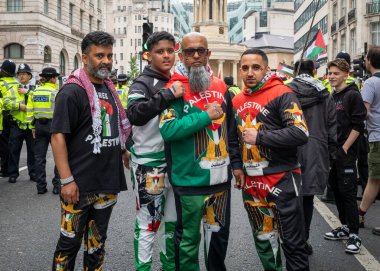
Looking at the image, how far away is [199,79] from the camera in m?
3.39

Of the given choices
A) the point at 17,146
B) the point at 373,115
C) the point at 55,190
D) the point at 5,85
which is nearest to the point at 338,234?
the point at 373,115

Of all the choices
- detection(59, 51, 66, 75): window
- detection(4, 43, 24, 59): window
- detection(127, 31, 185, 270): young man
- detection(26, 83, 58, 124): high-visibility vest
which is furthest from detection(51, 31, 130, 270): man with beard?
detection(59, 51, 66, 75): window

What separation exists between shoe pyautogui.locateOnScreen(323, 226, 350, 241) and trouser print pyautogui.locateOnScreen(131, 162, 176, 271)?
2430mm

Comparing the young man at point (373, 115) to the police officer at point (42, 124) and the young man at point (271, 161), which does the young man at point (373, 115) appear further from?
the police officer at point (42, 124)

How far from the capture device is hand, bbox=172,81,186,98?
3336mm

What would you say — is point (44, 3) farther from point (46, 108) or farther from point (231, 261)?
point (231, 261)

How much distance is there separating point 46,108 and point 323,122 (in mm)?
5540

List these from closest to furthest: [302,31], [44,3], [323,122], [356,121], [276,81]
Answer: [276,81]
[323,122]
[356,121]
[44,3]
[302,31]

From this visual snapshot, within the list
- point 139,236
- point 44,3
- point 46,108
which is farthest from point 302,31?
point 139,236

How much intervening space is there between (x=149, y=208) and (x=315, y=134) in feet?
6.08

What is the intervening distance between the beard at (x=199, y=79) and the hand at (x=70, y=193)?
3.74ft

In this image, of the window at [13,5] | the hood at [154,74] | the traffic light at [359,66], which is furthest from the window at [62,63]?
the hood at [154,74]

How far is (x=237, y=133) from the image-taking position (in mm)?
3816

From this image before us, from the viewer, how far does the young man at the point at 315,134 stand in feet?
14.6
